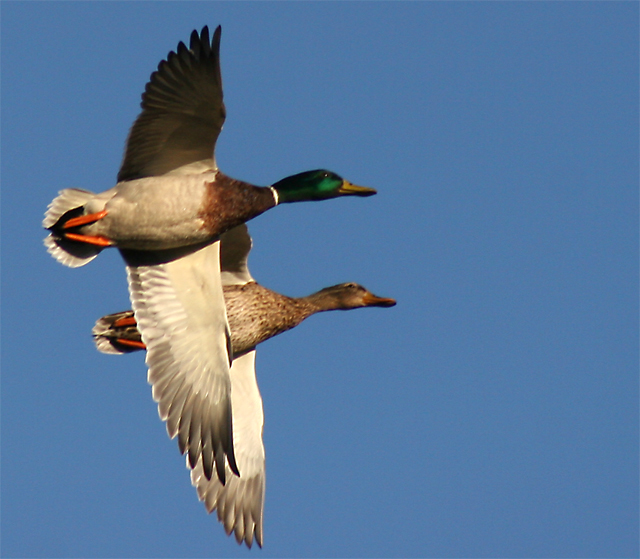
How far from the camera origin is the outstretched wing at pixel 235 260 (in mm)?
10359

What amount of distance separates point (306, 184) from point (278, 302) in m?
1.34

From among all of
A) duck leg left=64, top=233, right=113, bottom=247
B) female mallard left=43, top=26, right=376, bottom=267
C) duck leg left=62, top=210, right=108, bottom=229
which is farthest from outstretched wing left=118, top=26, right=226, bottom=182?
duck leg left=64, top=233, right=113, bottom=247

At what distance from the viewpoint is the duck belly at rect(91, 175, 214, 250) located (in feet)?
28.8

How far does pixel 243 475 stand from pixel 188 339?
5.73 ft

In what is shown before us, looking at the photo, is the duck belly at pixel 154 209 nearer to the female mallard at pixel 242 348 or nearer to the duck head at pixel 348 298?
the female mallard at pixel 242 348

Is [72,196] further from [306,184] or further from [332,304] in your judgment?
[332,304]

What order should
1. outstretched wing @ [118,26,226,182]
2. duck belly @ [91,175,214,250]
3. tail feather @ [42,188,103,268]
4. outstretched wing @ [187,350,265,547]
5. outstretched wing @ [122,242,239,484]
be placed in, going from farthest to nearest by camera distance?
outstretched wing @ [187,350,265,547] → outstretched wing @ [122,242,239,484] → tail feather @ [42,188,103,268] → duck belly @ [91,175,214,250] → outstretched wing @ [118,26,226,182]

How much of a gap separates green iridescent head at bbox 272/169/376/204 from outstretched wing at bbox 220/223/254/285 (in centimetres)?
95

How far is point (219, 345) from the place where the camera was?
31.1 ft

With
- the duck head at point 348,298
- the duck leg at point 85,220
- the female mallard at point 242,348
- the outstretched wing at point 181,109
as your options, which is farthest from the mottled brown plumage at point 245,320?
the outstretched wing at point 181,109

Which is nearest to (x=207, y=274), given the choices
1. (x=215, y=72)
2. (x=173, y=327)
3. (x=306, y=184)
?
(x=173, y=327)

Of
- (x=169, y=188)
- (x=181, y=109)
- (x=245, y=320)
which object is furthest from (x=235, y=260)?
(x=181, y=109)

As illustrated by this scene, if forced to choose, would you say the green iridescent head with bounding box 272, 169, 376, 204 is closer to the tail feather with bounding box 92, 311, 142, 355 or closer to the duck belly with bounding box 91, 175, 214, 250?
the duck belly with bounding box 91, 175, 214, 250

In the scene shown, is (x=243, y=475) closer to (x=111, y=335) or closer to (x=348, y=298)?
(x=111, y=335)
